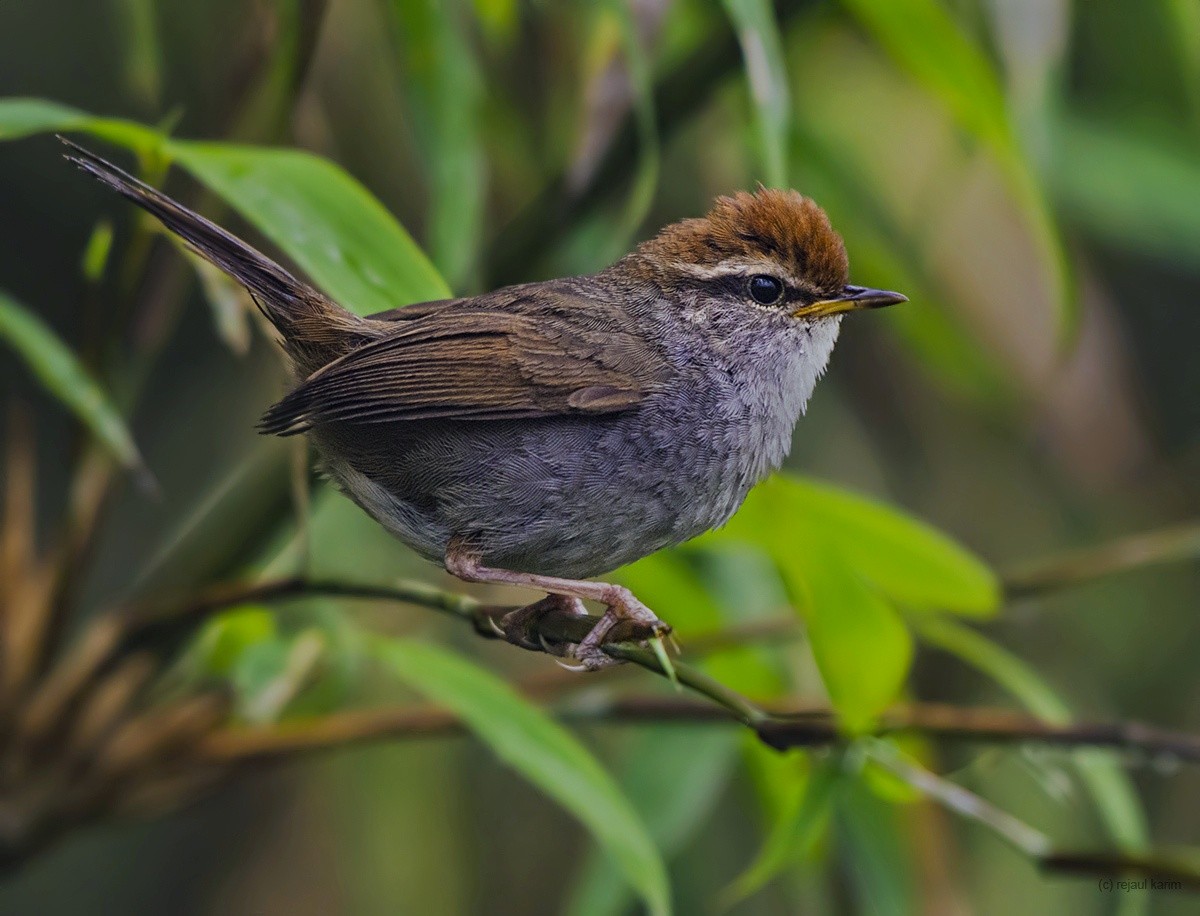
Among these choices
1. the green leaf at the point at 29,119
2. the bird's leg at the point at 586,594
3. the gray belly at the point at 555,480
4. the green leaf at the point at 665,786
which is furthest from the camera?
the green leaf at the point at 665,786

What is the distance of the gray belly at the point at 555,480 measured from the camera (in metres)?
2.49

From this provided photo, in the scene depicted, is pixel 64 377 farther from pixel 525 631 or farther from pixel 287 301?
pixel 525 631

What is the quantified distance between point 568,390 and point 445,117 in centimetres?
75

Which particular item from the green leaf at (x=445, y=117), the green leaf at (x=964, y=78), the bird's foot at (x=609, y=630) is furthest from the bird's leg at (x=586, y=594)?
the green leaf at (x=964, y=78)

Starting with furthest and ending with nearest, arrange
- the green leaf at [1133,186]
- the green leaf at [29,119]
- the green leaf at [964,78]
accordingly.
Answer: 1. the green leaf at [1133,186]
2. the green leaf at [964,78]
3. the green leaf at [29,119]

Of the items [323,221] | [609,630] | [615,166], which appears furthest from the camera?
[615,166]

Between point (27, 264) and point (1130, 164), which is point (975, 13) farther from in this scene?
point (27, 264)

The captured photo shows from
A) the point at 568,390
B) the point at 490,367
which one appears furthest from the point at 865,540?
the point at 490,367

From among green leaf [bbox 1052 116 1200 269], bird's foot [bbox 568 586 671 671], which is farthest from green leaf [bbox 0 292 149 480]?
green leaf [bbox 1052 116 1200 269]

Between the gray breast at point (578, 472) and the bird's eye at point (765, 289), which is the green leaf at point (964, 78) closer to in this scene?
the bird's eye at point (765, 289)

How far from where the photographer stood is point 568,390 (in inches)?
105

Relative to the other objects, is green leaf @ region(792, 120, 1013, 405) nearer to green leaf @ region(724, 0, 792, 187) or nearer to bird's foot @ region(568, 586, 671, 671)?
green leaf @ region(724, 0, 792, 187)

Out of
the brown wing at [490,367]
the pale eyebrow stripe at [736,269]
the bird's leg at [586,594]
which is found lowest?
the bird's leg at [586,594]

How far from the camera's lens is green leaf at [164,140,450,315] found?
7.59 ft
